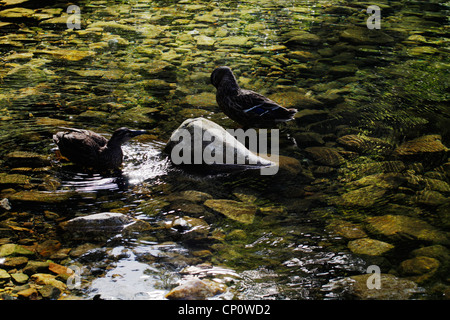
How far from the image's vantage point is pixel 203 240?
4379 mm

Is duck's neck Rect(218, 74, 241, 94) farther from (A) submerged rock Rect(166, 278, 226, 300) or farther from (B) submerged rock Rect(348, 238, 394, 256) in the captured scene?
(A) submerged rock Rect(166, 278, 226, 300)

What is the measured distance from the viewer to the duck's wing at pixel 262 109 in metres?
6.78

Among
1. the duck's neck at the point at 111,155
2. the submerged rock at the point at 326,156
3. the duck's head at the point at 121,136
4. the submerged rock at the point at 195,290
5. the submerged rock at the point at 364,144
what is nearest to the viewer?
the submerged rock at the point at 195,290

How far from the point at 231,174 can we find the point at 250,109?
1.53 metres

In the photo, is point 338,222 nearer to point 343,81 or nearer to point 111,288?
point 111,288

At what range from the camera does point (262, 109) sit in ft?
22.4

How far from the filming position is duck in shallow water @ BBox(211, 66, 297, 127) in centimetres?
679

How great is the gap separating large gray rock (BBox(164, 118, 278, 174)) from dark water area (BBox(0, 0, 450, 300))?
0.19 meters

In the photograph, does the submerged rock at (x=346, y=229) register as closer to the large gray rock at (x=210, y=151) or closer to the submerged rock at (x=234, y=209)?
the submerged rock at (x=234, y=209)

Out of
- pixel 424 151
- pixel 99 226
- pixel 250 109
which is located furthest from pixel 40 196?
pixel 424 151

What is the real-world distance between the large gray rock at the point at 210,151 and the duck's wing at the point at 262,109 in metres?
0.98

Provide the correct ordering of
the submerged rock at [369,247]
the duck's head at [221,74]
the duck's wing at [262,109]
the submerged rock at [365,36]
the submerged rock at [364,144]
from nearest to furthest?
the submerged rock at [369,247] → the submerged rock at [364,144] → the duck's wing at [262,109] → the duck's head at [221,74] → the submerged rock at [365,36]

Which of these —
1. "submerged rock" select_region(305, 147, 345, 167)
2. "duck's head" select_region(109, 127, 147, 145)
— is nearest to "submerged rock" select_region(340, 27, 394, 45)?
"submerged rock" select_region(305, 147, 345, 167)

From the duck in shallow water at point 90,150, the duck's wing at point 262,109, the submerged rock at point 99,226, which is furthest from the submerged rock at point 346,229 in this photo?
the duck in shallow water at point 90,150
